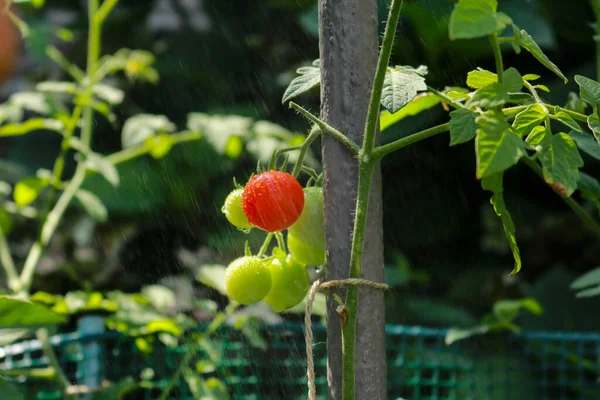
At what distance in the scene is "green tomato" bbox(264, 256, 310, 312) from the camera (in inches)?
34.4

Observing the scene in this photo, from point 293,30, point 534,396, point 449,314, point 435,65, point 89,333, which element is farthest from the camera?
point 293,30

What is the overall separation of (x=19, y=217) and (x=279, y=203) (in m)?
2.05

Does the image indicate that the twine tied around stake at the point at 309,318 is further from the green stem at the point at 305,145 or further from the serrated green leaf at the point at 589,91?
the serrated green leaf at the point at 589,91

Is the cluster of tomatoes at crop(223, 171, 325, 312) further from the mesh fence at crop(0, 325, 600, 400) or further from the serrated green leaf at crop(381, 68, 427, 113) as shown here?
the mesh fence at crop(0, 325, 600, 400)

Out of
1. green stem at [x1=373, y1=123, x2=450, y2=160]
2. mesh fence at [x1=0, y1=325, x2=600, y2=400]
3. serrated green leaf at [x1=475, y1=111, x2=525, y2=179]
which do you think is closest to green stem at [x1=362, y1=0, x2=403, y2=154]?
green stem at [x1=373, y1=123, x2=450, y2=160]

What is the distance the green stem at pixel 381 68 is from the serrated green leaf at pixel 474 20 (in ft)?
0.31

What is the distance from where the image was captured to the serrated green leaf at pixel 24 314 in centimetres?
98

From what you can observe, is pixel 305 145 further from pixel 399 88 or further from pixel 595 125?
pixel 595 125

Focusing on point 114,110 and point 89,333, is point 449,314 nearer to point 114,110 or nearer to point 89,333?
point 89,333

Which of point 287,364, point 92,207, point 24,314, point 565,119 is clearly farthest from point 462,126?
point 92,207

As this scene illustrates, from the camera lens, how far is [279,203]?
78 centimetres

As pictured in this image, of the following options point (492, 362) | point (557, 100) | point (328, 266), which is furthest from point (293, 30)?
point (328, 266)

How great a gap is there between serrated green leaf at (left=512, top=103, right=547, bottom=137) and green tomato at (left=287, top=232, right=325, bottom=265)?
28 cm

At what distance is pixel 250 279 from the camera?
84 cm
